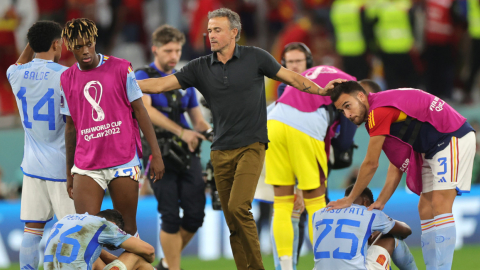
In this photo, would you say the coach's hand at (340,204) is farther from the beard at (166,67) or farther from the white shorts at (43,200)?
the beard at (166,67)

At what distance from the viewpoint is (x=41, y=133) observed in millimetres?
5430

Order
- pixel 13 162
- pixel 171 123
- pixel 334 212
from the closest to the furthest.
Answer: pixel 334 212 → pixel 171 123 → pixel 13 162

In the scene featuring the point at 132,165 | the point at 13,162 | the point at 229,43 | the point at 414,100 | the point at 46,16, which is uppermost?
the point at 46,16

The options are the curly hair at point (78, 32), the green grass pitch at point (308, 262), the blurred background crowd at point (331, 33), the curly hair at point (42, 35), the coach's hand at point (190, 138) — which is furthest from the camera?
the blurred background crowd at point (331, 33)

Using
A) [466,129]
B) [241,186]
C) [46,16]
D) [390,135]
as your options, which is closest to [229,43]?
[241,186]

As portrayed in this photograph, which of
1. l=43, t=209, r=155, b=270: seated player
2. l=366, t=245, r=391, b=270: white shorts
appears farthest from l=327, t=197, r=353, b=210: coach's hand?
l=43, t=209, r=155, b=270: seated player

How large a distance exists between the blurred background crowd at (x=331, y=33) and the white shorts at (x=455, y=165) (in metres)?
5.41

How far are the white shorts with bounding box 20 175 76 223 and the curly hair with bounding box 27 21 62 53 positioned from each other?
1.07 metres

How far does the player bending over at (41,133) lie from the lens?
539 cm

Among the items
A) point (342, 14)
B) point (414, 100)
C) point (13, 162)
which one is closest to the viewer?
point (414, 100)

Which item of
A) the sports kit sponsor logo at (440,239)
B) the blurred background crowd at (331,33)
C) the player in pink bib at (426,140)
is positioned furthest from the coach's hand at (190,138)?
the blurred background crowd at (331,33)

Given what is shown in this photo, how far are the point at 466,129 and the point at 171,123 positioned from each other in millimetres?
2717

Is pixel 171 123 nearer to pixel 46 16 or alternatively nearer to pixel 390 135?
pixel 390 135

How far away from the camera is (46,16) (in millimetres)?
11547
